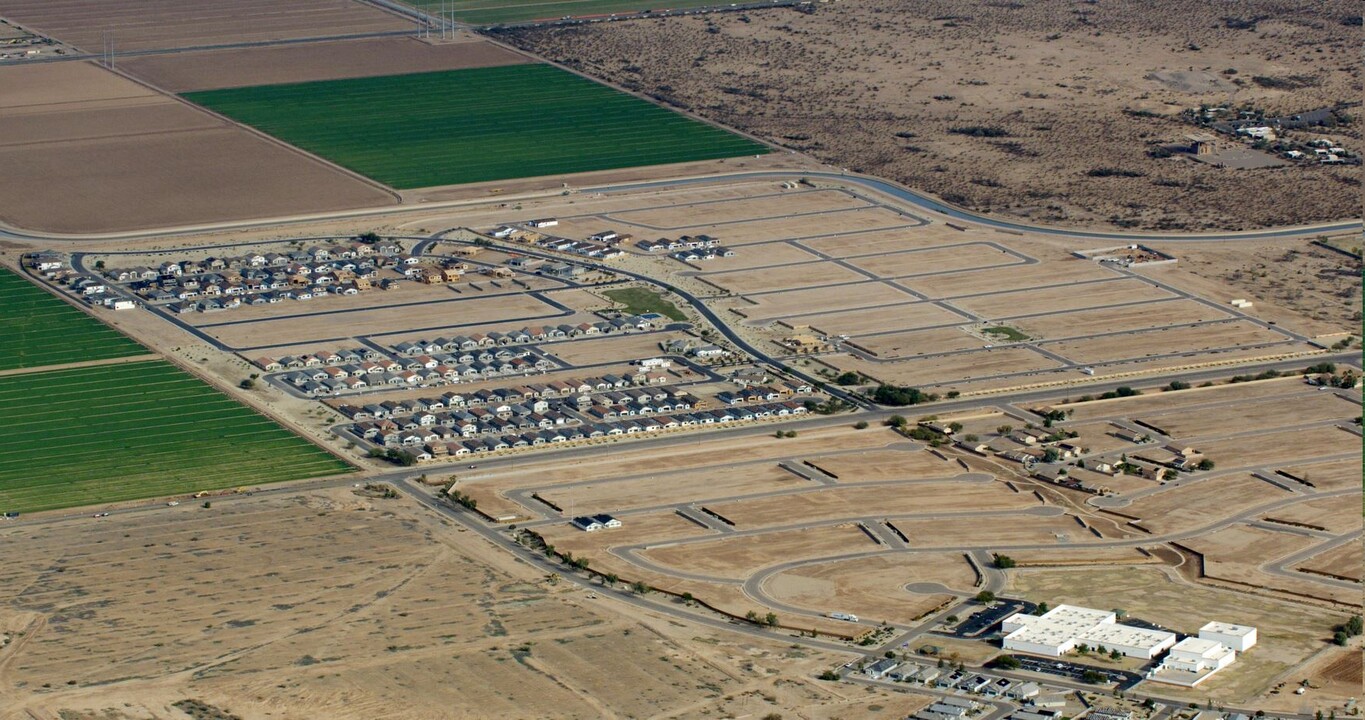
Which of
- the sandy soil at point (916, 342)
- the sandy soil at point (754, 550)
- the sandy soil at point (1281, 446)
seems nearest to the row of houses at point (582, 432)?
the sandy soil at point (916, 342)

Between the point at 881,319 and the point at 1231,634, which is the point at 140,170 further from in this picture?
the point at 1231,634

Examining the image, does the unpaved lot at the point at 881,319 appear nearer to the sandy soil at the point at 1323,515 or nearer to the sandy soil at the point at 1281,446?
the sandy soil at the point at 1281,446

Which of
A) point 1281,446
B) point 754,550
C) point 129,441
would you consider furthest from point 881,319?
point 129,441

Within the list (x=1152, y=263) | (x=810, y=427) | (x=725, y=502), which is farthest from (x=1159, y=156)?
(x=725, y=502)

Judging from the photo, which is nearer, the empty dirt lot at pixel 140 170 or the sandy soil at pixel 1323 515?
the sandy soil at pixel 1323 515

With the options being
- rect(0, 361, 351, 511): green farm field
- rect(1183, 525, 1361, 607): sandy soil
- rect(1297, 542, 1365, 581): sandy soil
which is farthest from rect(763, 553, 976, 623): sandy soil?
rect(0, 361, 351, 511): green farm field

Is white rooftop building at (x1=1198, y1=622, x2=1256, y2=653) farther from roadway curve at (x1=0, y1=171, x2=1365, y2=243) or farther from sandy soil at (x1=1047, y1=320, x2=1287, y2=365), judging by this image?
roadway curve at (x1=0, y1=171, x2=1365, y2=243)

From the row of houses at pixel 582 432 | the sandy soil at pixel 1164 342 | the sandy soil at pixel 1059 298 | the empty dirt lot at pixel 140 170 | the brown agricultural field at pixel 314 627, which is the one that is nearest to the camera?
the brown agricultural field at pixel 314 627

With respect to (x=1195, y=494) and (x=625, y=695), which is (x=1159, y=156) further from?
(x=625, y=695)
